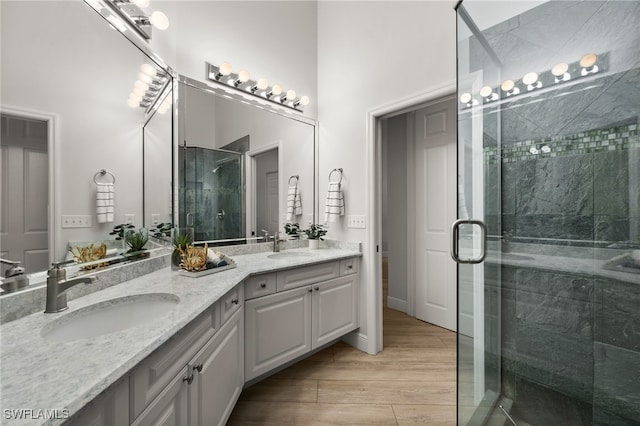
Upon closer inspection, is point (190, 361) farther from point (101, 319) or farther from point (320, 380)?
point (320, 380)

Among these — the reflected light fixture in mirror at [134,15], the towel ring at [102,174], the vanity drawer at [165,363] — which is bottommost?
the vanity drawer at [165,363]

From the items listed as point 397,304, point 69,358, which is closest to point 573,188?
point 69,358

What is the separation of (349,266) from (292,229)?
2.19 ft

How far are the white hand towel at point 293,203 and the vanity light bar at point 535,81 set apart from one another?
1.62 meters

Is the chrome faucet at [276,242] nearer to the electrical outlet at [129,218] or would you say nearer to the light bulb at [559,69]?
the electrical outlet at [129,218]

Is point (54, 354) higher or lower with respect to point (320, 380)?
higher

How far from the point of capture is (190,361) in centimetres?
102

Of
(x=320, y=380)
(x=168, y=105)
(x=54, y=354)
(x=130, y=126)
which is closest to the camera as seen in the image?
(x=54, y=354)

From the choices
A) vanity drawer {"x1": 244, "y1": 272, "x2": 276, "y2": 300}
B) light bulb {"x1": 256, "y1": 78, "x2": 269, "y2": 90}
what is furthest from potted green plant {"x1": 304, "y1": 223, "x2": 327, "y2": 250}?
light bulb {"x1": 256, "y1": 78, "x2": 269, "y2": 90}

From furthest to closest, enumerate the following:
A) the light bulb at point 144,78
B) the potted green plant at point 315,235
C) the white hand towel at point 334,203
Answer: the potted green plant at point 315,235, the white hand towel at point 334,203, the light bulb at point 144,78

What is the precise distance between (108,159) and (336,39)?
7.64 ft

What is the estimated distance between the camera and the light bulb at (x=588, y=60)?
3.77 feet

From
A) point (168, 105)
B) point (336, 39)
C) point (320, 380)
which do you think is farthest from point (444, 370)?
point (336, 39)

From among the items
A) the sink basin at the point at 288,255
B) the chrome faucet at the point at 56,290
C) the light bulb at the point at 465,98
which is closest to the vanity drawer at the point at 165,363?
the chrome faucet at the point at 56,290
